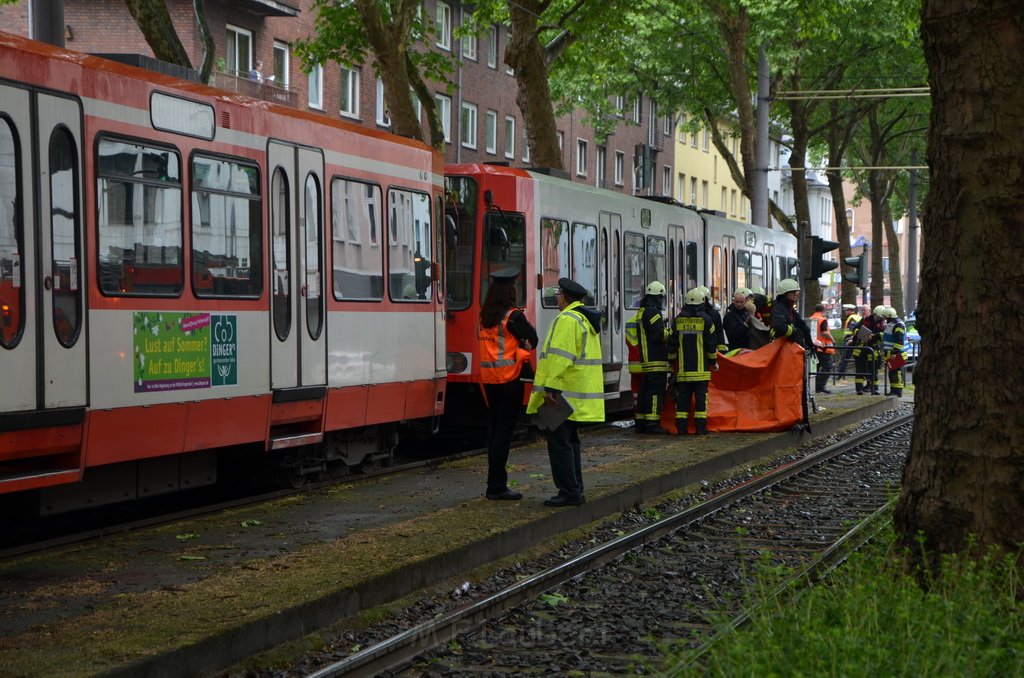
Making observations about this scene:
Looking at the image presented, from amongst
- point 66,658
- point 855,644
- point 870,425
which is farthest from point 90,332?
point 870,425

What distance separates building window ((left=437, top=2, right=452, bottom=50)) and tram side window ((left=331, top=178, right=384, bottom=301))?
101 ft

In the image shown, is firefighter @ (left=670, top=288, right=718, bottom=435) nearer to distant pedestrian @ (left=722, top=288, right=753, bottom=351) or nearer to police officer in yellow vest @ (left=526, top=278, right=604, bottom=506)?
distant pedestrian @ (left=722, top=288, right=753, bottom=351)

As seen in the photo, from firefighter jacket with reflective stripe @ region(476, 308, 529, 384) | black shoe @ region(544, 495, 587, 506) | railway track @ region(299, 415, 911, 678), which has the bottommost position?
railway track @ region(299, 415, 911, 678)

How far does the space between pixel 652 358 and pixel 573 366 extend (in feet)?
23.1

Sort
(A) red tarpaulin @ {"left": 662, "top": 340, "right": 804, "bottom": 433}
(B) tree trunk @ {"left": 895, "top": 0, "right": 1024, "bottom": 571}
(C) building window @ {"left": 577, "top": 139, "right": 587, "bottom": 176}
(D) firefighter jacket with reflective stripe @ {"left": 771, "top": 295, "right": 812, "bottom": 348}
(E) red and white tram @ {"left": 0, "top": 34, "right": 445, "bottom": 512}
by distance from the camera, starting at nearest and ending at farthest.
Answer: (B) tree trunk @ {"left": 895, "top": 0, "right": 1024, "bottom": 571}, (E) red and white tram @ {"left": 0, "top": 34, "right": 445, "bottom": 512}, (D) firefighter jacket with reflective stripe @ {"left": 771, "top": 295, "right": 812, "bottom": 348}, (A) red tarpaulin @ {"left": 662, "top": 340, "right": 804, "bottom": 433}, (C) building window @ {"left": 577, "top": 139, "right": 587, "bottom": 176}

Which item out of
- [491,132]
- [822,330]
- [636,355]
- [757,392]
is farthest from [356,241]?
[491,132]

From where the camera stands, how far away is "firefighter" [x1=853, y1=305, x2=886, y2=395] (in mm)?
27531

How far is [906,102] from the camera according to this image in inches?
1839

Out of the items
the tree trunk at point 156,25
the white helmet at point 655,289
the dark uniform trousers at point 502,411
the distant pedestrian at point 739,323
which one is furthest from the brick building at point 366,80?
the dark uniform trousers at point 502,411

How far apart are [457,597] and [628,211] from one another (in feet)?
41.5

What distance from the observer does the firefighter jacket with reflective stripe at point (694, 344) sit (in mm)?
17391

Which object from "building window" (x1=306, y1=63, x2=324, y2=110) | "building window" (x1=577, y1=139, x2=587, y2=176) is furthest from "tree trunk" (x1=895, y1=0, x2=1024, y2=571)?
"building window" (x1=577, y1=139, x2=587, y2=176)

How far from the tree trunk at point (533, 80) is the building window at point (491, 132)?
22.6 meters

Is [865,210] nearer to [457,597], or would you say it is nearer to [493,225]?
[493,225]
